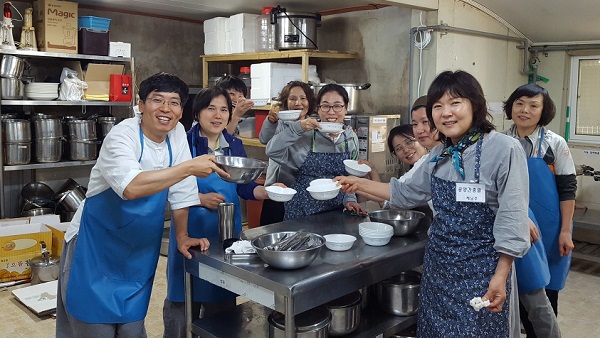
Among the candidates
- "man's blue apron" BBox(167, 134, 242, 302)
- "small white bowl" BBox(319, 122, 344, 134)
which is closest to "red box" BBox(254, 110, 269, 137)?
"small white bowl" BBox(319, 122, 344, 134)

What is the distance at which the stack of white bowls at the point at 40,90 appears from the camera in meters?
5.24

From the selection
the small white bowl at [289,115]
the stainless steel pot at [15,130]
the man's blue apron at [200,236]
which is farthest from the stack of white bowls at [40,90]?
the man's blue apron at [200,236]

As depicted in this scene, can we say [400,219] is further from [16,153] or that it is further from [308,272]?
[16,153]

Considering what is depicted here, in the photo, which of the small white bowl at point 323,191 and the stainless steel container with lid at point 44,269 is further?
the stainless steel container with lid at point 44,269

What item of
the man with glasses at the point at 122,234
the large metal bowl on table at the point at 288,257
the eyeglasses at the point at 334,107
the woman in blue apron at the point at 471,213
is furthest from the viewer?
the eyeglasses at the point at 334,107

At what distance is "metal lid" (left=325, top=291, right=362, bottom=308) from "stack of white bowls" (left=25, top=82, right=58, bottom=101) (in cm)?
413

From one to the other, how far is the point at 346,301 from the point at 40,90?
420 cm

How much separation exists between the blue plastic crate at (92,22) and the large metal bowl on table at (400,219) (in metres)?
4.05

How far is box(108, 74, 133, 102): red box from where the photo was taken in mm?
5664

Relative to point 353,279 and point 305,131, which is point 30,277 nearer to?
point 305,131

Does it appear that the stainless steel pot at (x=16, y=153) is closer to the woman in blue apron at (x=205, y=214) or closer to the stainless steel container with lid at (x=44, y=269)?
the stainless steel container with lid at (x=44, y=269)

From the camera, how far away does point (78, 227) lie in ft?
7.74

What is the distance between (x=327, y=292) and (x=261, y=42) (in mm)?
4135

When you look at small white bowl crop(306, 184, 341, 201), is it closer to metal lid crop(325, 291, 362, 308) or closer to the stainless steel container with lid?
metal lid crop(325, 291, 362, 308)
